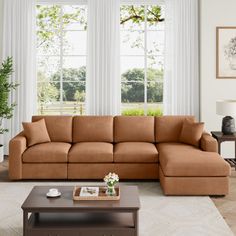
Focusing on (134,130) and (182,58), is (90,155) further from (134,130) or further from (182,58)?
(182,58)

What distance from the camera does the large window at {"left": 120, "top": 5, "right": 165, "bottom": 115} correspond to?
730 centimetres

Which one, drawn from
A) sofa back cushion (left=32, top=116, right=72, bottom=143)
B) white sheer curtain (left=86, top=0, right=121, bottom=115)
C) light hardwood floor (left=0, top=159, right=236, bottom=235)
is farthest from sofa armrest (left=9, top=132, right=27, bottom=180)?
white sheer curtain (left=86, top=0, right=121, bottom=115)

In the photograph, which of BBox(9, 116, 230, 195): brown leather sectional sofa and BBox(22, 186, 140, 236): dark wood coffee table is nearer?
BBox(22, 186, 140, 236): dark wood coffee table

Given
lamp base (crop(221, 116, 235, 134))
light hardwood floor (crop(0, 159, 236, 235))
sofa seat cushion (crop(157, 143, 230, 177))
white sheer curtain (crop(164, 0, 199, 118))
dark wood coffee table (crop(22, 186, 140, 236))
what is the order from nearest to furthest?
dark wood coffee table (crop(22, 186, 140, 236)) → light hardwood floor (crop(0, 159, 236, 235)) → sofa seat cushion (crop(157, 143, 230, 177)) → lamp base (crop(221, 116, 235, 134)) → white sheer curtain (crop(164, 0, 199, 118))

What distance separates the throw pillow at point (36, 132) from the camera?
5.90m

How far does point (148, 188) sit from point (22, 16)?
3683mm

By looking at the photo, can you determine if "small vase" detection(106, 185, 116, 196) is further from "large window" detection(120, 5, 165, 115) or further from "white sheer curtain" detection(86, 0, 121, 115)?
"large window" detection(120, 5, 165, 115)

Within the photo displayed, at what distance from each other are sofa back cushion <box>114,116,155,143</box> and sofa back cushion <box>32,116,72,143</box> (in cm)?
68

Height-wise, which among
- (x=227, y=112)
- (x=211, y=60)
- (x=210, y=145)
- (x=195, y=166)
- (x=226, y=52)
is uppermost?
(x=226, y=52)

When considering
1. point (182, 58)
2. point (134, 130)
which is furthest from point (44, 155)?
point (182, 58)

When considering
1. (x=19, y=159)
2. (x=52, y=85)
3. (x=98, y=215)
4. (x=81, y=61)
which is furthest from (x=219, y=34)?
(x=98, y=215)

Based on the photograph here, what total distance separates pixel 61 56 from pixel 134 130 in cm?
202

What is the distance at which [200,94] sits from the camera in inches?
277

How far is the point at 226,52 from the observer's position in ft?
22.7
